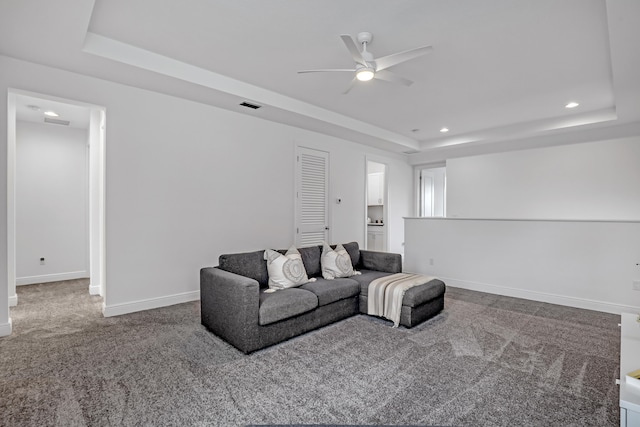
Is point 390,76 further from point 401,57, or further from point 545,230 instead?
point 545,230

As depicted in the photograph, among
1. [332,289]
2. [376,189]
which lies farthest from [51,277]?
[376,189]

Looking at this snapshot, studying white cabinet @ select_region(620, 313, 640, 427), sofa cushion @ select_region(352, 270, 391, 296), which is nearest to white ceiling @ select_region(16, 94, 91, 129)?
sofa cushion @ select_region(352, 270, 391, 296)

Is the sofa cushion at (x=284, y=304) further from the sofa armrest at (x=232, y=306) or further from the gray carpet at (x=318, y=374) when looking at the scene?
the gray carpet at (x=318, y=374)

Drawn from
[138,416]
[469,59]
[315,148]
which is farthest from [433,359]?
[315,148]

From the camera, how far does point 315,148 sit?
5.76 meters

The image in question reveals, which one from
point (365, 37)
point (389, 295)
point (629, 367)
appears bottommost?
point (389, 295)

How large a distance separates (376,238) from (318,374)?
216 inches

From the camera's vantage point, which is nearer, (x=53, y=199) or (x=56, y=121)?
(x=56, y=121)

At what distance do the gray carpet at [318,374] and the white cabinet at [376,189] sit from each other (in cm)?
453

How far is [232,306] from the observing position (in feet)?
9.12

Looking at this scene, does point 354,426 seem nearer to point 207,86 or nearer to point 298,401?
point 298,401

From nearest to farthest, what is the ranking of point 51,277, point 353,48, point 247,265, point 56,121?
point 353,48
point 247,265
point 56,121
point 51,277

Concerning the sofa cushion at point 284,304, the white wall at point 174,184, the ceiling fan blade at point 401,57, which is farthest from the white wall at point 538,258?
the ceiling fan blade at point 401,57

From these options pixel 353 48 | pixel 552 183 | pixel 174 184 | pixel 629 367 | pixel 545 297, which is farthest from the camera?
pixel 552 183
